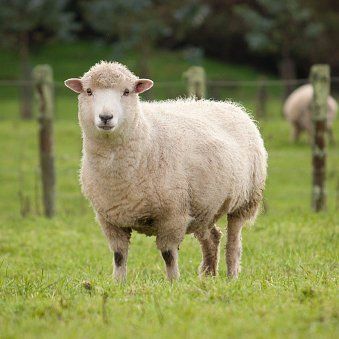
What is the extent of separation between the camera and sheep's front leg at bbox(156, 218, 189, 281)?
6.69m

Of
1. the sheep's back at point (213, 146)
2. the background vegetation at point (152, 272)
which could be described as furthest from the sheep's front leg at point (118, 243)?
the sheep's back at point (213, 146)

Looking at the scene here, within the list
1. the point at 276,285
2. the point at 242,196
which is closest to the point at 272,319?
the point at 276,285

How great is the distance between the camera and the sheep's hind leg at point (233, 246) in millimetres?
7742

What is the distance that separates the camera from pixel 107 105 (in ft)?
21.0

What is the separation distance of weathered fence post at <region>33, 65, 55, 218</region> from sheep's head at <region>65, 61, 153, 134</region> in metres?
5.09

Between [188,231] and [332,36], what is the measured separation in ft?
127

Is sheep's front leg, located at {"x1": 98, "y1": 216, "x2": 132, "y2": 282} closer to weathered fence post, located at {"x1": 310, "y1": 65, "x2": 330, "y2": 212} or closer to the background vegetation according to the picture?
the background vegetation

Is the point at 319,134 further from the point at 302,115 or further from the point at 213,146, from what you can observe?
the point at 302,115

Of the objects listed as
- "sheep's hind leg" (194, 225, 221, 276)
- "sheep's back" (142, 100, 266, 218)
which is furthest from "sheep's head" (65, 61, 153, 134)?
"sheep's hind leg" (194, 225, 221, 276)

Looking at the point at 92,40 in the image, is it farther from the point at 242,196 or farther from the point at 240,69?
the point at 242,196

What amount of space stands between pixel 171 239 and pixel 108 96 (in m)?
1.22

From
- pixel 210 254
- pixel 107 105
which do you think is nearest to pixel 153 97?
pixel 210 254

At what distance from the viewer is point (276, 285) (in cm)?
570

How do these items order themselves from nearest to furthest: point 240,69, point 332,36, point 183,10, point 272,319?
point 272,319 < point 183,10 < point 332,36 < point 240,69
